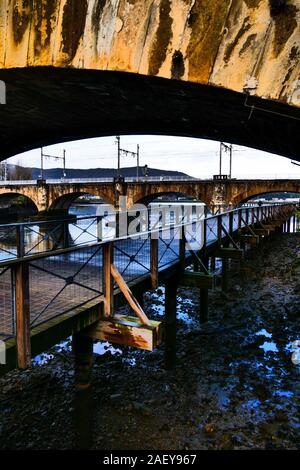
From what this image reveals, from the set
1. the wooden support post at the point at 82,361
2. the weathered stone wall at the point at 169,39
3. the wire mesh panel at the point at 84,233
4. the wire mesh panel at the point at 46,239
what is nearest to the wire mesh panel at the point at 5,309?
the wooden support post at the point at 82,361

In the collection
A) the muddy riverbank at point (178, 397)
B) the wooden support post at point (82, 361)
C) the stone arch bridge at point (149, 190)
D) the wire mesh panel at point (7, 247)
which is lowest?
the muddy riverbank at point (178, 397)

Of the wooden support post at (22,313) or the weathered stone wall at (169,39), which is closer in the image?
the weathered stone wall at (169,39)

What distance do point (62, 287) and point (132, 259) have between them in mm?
1503

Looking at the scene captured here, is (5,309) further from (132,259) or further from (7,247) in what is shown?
(7,247)

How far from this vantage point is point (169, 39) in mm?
2402

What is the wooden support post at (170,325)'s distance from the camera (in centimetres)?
821

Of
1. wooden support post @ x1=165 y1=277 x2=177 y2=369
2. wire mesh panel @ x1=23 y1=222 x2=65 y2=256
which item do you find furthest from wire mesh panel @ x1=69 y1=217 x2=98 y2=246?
wooden support post @ x1=165 y1=277 x2=177 y2=369

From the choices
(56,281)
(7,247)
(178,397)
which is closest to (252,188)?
(7,247)

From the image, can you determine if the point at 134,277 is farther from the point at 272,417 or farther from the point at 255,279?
the point at 255,279

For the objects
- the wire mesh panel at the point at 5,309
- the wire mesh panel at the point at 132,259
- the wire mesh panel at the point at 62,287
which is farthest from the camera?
the wire mesh panel at the point at 132,259

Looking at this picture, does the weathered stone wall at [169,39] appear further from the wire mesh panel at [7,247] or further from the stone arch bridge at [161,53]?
the wire mesh panel at [7,247]

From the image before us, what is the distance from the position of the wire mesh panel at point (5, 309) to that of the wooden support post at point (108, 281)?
1.39 m

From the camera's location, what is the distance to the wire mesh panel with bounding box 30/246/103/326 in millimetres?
4500

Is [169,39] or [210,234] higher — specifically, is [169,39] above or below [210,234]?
above
